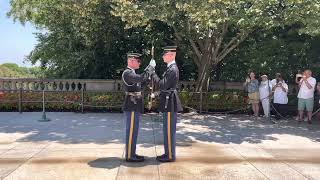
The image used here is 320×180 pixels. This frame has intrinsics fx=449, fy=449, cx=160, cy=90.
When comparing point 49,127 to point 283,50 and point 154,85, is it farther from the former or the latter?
point 283,50

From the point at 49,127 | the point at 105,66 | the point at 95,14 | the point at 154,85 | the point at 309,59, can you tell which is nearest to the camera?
the point at 154,85

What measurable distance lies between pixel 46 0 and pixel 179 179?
1218 cm

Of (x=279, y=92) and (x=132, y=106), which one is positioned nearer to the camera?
(x=132, y=106)

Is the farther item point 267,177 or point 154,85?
point 154,85

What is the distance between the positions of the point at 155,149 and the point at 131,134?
124 cm

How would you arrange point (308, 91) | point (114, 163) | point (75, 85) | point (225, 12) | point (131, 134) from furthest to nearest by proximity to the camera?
1. point (75, 85)
2. point (308, 91)
3. point (225, 12)
4. point (131, 134)
5. point (114, 163)

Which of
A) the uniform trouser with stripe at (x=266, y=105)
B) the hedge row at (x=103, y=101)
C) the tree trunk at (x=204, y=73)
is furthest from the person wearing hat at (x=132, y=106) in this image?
the tree trunk at (x=204, y=73)

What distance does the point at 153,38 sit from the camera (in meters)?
16.7

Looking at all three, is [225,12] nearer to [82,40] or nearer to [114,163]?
[82,40]

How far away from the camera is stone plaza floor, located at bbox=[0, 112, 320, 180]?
7.40m

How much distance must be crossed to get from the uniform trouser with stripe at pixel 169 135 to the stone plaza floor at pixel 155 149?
236 mm

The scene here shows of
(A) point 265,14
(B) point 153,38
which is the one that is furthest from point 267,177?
(B) point 153,38

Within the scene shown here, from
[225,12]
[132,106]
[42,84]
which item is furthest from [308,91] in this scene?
[42,84]

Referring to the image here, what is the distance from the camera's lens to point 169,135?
26.7 ft
